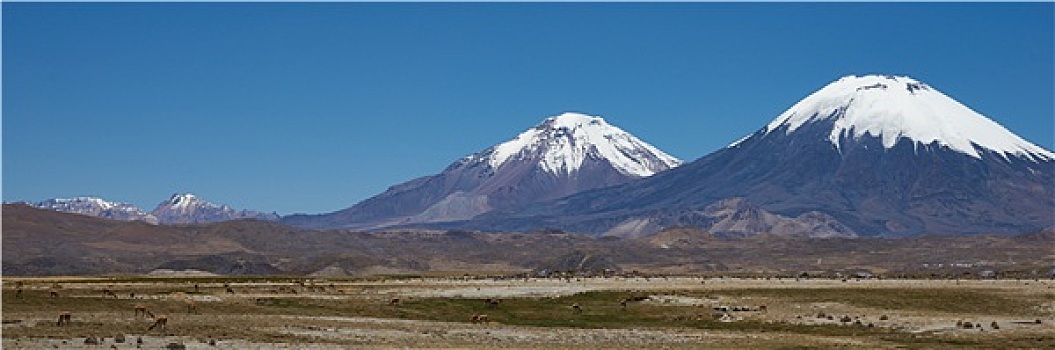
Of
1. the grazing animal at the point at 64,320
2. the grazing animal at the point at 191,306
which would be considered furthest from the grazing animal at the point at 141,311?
the grazing animal at the point at 191,306

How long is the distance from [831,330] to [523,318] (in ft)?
52.2

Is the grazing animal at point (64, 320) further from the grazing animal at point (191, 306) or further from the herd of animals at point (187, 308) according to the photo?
the grazing animal at point (191, 306)

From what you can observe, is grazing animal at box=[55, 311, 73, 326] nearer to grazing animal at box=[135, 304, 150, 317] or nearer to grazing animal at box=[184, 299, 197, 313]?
grazing animal at box=[135, 304, 150, 317]

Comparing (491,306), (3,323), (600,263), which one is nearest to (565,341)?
(3,323)

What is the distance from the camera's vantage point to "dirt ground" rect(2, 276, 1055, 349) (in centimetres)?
4494

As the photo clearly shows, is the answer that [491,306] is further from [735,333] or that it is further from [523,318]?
[735,333]

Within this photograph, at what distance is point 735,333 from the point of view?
54906 millimetres

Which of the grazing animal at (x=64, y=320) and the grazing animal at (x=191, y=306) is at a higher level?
the grazing animal at (x=191, y=306)

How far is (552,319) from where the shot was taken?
6506cm

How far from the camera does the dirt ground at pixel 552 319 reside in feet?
147

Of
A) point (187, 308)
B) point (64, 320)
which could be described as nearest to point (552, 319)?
point (187, 308)

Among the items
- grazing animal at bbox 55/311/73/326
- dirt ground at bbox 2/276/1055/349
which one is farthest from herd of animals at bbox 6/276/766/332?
dirt ground at bbox 2/276/1055/349

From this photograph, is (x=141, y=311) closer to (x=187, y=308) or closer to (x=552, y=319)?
(x=187, y=308)

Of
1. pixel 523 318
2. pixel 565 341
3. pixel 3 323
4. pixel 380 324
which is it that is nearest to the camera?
pixel 3 323
